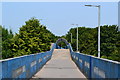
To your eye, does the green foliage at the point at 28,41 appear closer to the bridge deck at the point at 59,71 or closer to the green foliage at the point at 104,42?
the bridge deck at the point at 59,71

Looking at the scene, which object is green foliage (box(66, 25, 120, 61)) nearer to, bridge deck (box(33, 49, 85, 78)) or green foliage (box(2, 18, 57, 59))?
green foliage (box(2, 18, 57, 59))

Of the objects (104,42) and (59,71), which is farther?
(104,42)

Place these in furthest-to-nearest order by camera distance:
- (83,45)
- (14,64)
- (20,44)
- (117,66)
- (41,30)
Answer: (83,45) < (41,30) < (20,44) < (14,64) < (117,66)

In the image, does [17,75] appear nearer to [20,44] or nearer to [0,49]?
[20,44]

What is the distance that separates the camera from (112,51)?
66188 mm

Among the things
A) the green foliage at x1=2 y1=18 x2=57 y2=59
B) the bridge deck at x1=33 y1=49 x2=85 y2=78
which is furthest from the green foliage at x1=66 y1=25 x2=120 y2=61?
the bridge deck at x1=33 y1=49 x2=85 y2=78

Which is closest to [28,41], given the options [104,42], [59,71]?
[59,71]

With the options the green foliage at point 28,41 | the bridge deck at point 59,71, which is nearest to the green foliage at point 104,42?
the green foliage at point 28,41

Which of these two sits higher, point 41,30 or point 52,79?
point 41,30

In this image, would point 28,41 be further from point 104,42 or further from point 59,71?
point 104,42

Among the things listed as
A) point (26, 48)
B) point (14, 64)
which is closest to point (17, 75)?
point (14, 64)

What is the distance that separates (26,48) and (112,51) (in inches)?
1121

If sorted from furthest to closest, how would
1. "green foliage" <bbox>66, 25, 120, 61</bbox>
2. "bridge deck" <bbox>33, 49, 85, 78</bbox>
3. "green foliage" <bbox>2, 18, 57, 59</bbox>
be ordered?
"green foliage" <bbox>66, 25, 120, 61</bbox>, "green foliage" <bbox>2, 18, 57, 59</bbox>, "bridge deck" <bbox>33, 49, 85, 78</bbox>

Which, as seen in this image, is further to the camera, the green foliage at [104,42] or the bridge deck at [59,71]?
the green foliage at [104,42]
